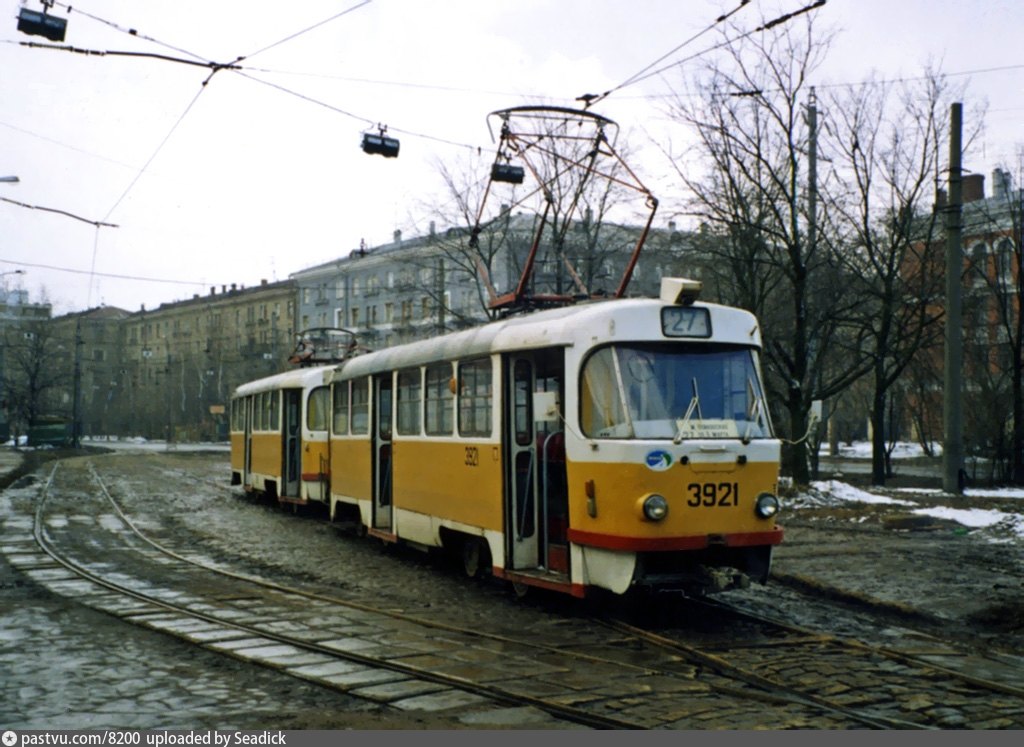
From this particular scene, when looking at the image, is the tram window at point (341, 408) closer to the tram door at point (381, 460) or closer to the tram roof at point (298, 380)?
the tram roof at point (298, 380)

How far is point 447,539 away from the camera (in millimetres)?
12859

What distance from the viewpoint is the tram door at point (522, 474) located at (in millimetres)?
10586

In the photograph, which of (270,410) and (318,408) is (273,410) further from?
(318,408)

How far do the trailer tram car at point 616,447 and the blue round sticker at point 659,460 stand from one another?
0.01m

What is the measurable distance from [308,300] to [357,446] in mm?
76251

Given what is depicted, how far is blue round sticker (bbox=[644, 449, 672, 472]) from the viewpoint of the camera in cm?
898

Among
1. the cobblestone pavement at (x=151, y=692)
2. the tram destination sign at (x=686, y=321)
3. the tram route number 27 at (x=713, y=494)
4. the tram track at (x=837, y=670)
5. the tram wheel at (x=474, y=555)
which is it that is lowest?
the tram track at (x=837, y=670)

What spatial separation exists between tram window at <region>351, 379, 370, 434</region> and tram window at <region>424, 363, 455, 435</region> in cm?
280

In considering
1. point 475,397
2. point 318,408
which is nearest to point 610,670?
point 475,397

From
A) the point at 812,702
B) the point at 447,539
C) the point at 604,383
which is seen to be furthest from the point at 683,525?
the point at 447,539

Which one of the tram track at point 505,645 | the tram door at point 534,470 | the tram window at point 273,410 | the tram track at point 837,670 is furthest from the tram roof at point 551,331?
the tram window at point 273,410

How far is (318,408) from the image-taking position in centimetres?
2033

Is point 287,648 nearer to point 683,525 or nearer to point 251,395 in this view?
point 683,525

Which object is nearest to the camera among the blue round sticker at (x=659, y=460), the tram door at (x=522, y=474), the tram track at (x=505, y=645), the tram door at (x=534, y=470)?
the tram track at (x=505, y=645)
